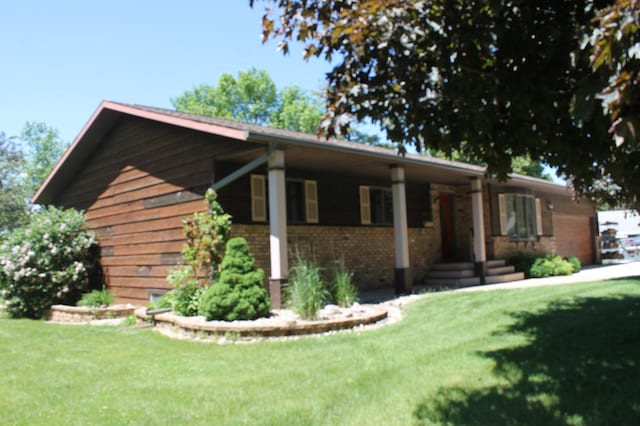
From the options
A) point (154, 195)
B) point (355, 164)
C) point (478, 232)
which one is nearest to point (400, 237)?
point (355, 164)

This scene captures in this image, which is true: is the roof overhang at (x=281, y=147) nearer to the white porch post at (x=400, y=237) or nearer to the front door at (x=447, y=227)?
the white porch post at (x=400, y=237)

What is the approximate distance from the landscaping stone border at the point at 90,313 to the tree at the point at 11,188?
20.1 metres

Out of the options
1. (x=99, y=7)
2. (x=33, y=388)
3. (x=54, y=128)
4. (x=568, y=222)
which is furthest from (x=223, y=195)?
(x=54, y=128)

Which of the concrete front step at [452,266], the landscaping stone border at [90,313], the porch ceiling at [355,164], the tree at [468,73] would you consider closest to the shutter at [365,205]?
the porch ceiling at [355,164]

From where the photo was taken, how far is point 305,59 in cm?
461

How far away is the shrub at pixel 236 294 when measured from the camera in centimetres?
795

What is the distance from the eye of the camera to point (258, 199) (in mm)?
10852

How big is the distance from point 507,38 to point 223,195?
23.1ft

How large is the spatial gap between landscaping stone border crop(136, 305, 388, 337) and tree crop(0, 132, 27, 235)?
976 inches

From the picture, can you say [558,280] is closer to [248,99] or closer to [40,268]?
[40,268]

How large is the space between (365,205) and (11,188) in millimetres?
23814

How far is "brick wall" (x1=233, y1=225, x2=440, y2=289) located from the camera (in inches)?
424

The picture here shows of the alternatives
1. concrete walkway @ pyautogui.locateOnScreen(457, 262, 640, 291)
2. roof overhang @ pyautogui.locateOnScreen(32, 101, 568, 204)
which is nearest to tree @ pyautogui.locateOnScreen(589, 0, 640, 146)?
roof overhang @ pyautogui.locateOnScreen(32, 101, 568, 204)

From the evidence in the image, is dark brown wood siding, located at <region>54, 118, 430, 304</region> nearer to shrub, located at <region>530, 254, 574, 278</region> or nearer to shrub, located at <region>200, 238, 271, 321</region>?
shrub, located at <region>200, 238, 271, 321</region>
